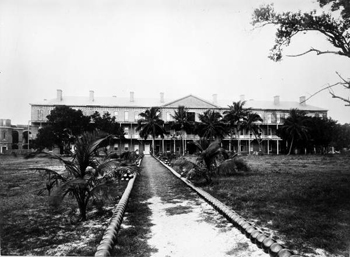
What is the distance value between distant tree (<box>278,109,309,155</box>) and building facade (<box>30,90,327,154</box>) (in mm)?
2244

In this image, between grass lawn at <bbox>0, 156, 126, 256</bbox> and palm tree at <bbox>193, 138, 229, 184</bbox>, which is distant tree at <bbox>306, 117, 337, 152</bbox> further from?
grass lawn at <bbox>0, 156, 126, 256</bbox>

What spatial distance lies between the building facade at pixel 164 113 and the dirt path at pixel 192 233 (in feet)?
141

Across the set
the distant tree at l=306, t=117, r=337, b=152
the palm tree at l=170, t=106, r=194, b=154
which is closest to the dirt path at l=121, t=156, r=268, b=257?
the palm tree at l=170, t=106, r=194, b=154

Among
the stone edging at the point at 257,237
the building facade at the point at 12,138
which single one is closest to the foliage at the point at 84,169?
the stone edging at the point at 257,237

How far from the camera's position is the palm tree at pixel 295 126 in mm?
47231

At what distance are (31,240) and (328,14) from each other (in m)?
6.75

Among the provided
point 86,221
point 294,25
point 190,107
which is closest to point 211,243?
point 86,221

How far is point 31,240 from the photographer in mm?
4535

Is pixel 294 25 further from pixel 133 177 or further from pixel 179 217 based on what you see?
pixel 133 177

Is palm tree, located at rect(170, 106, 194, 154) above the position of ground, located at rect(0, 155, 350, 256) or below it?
above

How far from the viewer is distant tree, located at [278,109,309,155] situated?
47312 mm

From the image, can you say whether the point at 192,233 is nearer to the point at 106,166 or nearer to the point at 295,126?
the point at 106,166

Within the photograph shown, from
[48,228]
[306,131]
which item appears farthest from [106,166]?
[306,131]

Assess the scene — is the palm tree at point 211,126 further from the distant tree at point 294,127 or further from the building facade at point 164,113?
the distant tree at point 294,127
